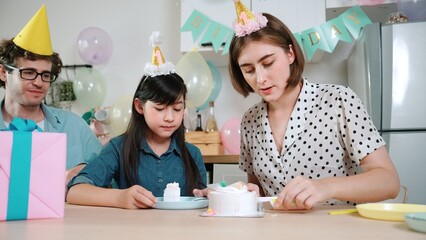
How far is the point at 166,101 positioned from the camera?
1.54 m

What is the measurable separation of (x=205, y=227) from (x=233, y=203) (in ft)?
0.49

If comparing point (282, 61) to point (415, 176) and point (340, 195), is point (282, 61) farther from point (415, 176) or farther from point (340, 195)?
point (415, 176)

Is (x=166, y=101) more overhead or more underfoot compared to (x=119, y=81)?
more underfoot

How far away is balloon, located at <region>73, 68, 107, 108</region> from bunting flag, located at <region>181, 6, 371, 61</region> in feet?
2.71

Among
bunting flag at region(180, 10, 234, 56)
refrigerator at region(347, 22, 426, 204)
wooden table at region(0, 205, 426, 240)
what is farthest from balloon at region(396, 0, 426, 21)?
wooden table at region(0, 205, 426, 240)

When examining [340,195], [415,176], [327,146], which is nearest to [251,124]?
[327,146]

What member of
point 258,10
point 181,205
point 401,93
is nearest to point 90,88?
point 258,10

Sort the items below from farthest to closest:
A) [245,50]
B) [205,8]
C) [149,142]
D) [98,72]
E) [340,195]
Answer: [98,72] → [205,8] → [149,142] → [245,50] → [340,195]

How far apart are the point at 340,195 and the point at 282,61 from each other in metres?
0.44

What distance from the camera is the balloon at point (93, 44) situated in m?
3.18

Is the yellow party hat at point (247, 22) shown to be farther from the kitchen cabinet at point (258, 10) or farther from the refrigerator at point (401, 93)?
the kitchen cabinet at point (258, 10)

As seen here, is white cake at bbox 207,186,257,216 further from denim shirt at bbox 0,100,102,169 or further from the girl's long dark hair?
denim shirt at bbox 0,100,102,169

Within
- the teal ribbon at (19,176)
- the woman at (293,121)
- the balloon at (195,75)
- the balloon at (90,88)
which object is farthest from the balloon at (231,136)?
the teal ribbon at (19,176)

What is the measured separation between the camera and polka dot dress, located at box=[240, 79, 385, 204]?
4.10 ft
